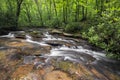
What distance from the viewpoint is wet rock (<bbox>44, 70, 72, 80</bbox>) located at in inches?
294

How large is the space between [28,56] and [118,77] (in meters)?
4.96

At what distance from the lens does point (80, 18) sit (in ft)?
90.7

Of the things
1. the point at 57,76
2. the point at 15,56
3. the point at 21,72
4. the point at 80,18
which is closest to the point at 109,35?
the point at 57,76

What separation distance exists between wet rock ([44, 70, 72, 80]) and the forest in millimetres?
4359

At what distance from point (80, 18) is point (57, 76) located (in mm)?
20921

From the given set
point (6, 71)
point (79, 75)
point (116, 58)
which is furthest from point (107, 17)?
point (6, 71)

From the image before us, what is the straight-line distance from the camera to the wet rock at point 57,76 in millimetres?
7458

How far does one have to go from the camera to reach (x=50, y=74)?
7770mm

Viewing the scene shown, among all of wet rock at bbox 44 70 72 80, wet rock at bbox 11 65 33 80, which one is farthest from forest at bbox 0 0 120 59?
wet rock at bbox 11 65 33 80

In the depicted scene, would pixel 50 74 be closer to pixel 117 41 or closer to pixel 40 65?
pixel 40 65

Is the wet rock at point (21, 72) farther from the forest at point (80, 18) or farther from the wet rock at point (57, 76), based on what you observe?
the forest at point (80, 18)

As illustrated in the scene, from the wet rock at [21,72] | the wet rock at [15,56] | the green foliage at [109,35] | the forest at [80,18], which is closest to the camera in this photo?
the wet rock at [21,72]

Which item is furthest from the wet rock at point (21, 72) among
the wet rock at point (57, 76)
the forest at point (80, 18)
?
the forest at point (80, 18)

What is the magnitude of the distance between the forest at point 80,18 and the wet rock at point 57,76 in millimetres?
4359
